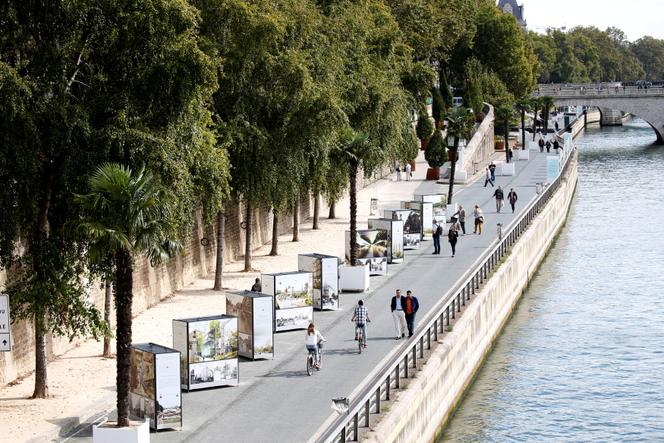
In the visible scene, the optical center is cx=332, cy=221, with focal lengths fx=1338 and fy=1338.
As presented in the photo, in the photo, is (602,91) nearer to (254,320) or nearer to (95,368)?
(254,320)

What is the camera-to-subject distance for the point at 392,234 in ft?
161

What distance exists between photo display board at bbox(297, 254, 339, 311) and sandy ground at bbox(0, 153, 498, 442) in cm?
280

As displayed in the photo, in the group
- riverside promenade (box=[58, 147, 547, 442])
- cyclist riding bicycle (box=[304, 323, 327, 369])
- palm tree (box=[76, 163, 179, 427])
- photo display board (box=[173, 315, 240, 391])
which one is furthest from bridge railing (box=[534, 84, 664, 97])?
palm tree (box=[76, 163, 179, 427])

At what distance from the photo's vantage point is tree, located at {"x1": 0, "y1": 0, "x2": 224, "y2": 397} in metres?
27.5

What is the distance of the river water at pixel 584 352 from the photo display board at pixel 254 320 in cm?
487

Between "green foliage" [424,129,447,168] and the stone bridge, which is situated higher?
the stone bridge

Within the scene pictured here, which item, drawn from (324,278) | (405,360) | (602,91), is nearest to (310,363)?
(405,360)

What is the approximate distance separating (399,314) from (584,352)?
9.42m

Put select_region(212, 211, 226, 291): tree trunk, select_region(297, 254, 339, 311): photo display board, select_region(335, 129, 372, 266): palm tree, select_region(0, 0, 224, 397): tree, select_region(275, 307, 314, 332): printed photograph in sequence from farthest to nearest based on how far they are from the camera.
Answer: select_region(335, 129, 372, 266): palm tree < select_region(212, 211, 226, 291): tree trunk < select_region(297, 254, 339, 311): photo display board < select_region(275, 307, 314, 332): printed photograph < select_region(0, 0, 224, 397): tree

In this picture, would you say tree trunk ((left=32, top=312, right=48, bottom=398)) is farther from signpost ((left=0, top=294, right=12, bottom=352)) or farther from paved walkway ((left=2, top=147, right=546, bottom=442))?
signpost ((left=0, top=294, right=12, bottom=352))

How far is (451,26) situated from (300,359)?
88.8 metres

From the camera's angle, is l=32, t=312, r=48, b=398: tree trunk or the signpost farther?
l=32, t=312, r=48, b=398: tree trunk

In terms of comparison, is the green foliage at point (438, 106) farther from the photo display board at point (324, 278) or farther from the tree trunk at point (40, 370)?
Result: the tree trunk at point (40, 370)

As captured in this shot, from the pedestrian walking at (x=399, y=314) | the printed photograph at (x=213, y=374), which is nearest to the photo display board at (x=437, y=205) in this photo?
the pedestrian walking at (x=399, y=314)
